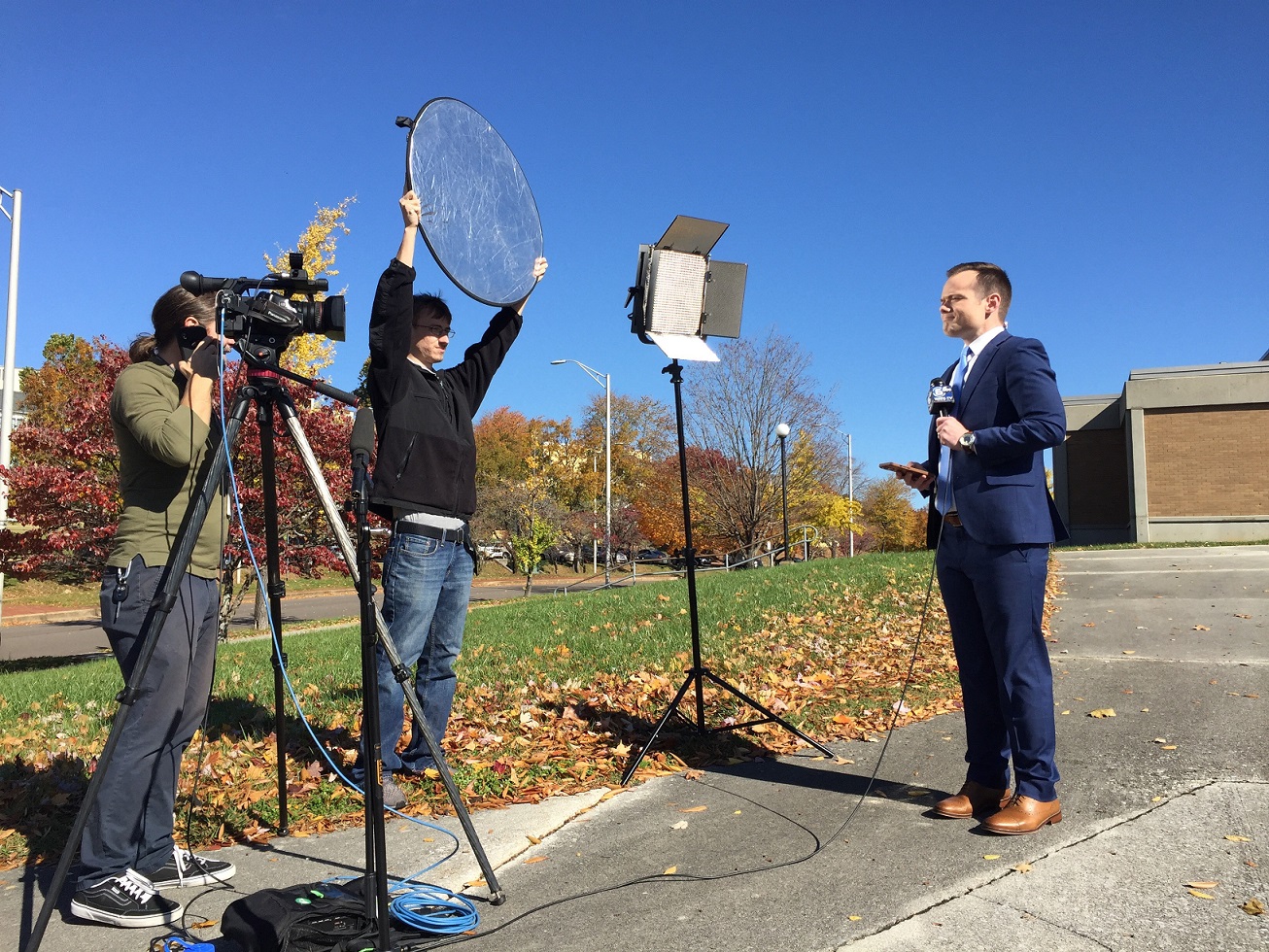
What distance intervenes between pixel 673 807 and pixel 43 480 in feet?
34.6

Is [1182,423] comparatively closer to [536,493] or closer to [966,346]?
[536,493]

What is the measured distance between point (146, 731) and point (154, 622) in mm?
564

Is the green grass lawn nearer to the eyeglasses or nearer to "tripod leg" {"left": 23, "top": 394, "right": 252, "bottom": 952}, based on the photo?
"tripod leg" {"left": 23, "top": 394, "right": 252, "bottom": 952}

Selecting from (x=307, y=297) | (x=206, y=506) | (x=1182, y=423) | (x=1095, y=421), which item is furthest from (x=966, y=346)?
(x=1095, y=421)

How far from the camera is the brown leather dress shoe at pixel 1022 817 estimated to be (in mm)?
3475

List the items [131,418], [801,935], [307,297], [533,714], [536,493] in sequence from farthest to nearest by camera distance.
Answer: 1. [536,493]
2. [533,714]
3. [307,297]
4. [131,418]
5. [801,935]

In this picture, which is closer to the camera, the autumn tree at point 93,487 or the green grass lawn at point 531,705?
the green grass lawn at point 531,705

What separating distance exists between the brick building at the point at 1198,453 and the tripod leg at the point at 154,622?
106 ft

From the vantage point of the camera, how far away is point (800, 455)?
97.0 ft

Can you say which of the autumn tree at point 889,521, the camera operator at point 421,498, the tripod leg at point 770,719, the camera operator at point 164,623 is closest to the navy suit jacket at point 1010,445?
the tripod leg at point 770,719

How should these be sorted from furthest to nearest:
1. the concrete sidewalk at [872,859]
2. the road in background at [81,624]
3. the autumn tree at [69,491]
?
the road in background at [81,624] < the autumn tree at [69,491] < the concrete sidewalk at [872,859]

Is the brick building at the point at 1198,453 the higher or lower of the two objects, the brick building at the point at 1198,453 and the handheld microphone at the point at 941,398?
the higher

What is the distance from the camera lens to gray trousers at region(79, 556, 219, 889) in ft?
10.0

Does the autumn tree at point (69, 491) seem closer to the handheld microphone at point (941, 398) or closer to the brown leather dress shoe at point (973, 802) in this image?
the handheld microphone at point (941, 398)
